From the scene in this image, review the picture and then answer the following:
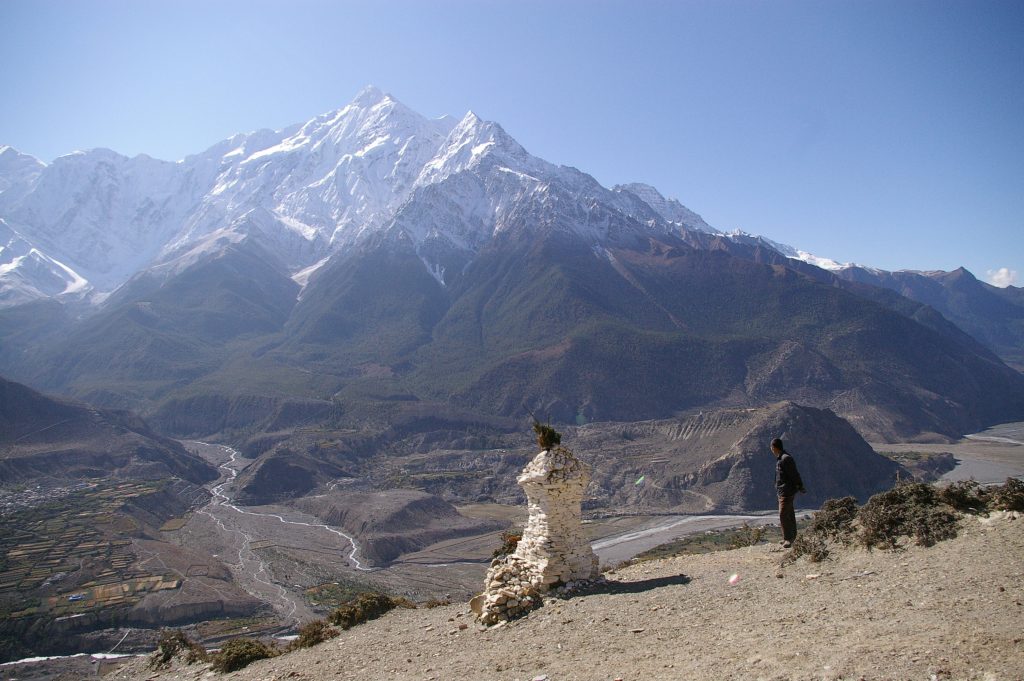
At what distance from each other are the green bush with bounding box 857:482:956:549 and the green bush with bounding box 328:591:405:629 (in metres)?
12.0

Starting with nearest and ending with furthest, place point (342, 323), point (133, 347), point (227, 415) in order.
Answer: point (227, 415), point (133, 347), point (342, 323)

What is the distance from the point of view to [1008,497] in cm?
1074

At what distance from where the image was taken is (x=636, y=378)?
138 meters

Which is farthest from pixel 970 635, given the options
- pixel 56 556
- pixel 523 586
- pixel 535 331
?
pixel 535 331

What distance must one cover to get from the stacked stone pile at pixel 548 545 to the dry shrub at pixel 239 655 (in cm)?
587

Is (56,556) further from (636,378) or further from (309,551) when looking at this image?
(636,378)

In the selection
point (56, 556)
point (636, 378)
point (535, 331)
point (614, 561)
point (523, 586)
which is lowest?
point (614, 561)

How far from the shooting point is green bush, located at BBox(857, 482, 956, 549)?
10.8 m

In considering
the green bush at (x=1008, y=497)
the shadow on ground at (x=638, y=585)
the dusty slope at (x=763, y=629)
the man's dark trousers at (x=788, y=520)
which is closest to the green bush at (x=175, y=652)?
the dusty slope at (x=763, y=629)

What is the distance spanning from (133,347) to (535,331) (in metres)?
110

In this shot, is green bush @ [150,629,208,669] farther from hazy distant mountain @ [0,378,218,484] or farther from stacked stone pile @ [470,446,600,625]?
hazy distant mountain @ [0,378,218,484]

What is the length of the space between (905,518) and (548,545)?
6.67 metres

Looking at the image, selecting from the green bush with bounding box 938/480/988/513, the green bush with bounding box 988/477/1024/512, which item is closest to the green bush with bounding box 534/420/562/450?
the green bush with bounding box 938/480/988/513

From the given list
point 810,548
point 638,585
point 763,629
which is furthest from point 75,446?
point 763,629
